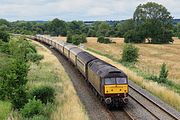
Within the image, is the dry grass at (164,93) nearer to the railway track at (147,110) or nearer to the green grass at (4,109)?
the railway track at (147,110)

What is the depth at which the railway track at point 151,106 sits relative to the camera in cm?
2080

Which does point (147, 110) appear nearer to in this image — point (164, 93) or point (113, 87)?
point (113, 87)

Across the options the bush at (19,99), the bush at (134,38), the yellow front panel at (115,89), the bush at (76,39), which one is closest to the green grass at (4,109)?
the bush at (19,99)

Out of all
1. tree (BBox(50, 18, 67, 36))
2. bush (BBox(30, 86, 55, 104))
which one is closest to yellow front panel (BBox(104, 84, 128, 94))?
bush (BBox(30, 86, 55, 104))

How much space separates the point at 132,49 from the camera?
176ft

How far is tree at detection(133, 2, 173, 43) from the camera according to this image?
110 meters

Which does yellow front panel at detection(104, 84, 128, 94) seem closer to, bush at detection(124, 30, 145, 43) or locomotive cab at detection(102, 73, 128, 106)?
locomotive cab at detection(102, 73, 128, 106)

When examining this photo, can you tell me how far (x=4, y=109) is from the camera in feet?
68.8

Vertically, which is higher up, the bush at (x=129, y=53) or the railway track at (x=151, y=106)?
the railway track at (x=151, y=106)

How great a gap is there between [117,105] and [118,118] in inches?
84.1

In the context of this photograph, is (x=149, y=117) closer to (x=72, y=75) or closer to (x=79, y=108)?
(x=79, y=108)

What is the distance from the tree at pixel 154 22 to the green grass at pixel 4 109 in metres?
90.7

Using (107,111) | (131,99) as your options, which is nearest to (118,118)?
(107,111)

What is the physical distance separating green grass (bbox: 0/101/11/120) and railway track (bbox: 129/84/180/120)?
8.33 metres
